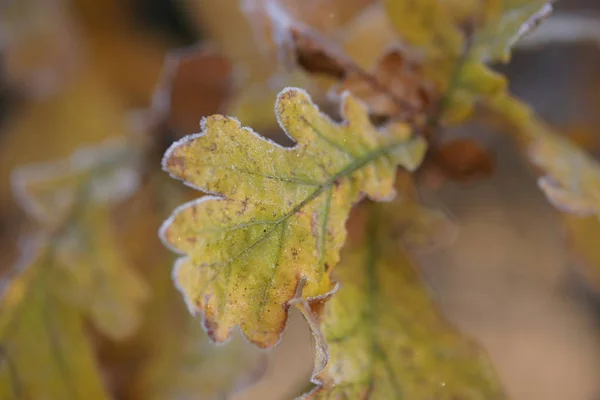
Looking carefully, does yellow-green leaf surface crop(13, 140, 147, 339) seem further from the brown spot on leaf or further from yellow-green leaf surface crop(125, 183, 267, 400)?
the brown spot on leaf

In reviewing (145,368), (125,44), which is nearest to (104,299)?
(145,368)

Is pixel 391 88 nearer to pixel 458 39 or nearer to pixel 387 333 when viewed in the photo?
pixel 458 39

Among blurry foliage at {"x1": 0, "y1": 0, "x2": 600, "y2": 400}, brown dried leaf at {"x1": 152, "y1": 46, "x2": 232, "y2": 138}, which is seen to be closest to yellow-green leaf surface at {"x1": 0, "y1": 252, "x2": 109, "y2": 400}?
blurry foliage at {"x1": 0, "y1": 0, "x2": 600, "y2": 400}

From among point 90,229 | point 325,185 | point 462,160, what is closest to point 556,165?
point 462,160

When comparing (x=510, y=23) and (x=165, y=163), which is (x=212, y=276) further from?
(x=510, y=23)

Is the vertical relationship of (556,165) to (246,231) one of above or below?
below

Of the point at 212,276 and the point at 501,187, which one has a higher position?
the point at 212,276
